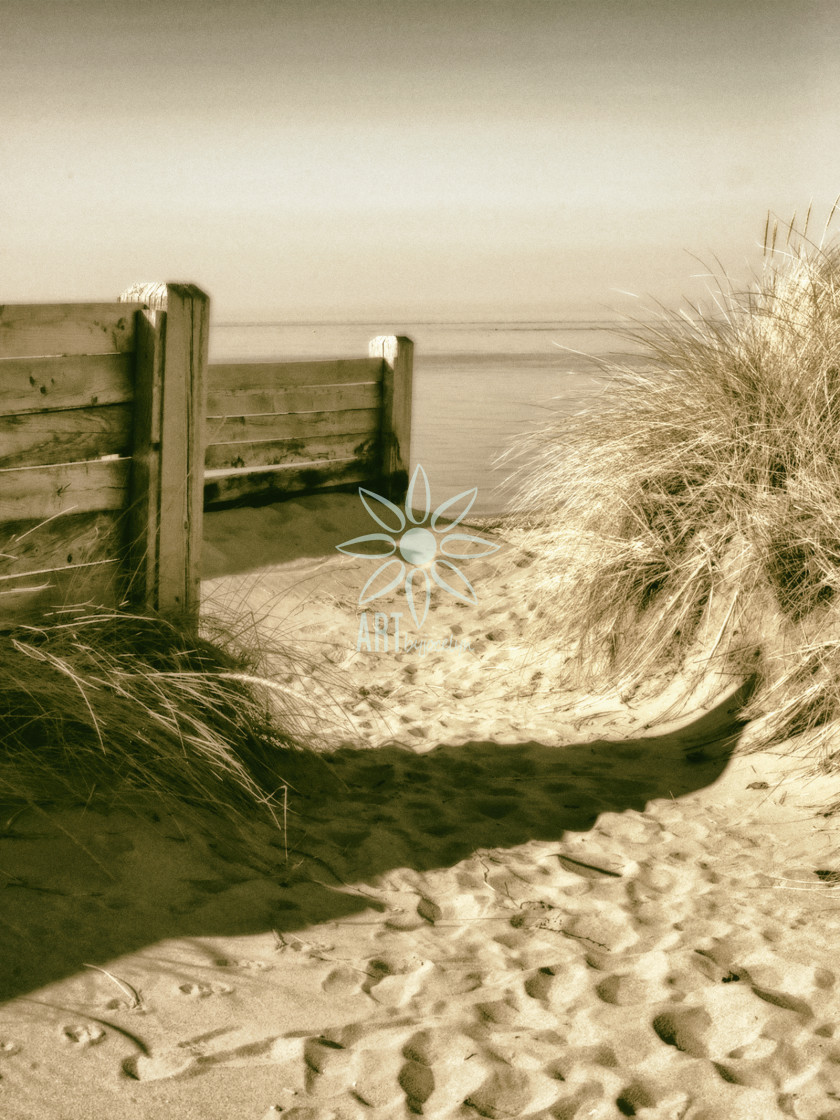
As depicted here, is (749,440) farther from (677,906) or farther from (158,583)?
(158,583)

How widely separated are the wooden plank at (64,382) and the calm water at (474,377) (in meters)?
2.39

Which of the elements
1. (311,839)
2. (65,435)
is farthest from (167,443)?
(311,839)

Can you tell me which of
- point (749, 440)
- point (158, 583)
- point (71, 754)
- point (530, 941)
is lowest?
point (530, 941)

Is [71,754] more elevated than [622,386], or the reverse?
[622,386]

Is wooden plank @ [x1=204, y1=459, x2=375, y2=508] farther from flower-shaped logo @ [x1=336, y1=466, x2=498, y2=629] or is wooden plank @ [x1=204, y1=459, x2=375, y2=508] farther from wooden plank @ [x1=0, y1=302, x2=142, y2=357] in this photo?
wooden plank @ [x1=0, y1=302, x2=142, y2=357]

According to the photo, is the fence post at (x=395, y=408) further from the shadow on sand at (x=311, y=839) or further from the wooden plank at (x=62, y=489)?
the wooden plank at (x=62, y=489)

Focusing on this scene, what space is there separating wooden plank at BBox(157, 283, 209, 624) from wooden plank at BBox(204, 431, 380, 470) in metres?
2.85

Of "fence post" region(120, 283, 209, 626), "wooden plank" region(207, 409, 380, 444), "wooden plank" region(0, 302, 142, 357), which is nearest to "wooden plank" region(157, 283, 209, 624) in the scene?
"fence post" region(120, 283, 209, 626)

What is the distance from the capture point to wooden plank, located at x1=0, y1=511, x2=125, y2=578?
3594 millimetres

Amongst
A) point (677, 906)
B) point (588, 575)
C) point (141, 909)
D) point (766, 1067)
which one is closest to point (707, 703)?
point (588, 575)

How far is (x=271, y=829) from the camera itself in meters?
3.34

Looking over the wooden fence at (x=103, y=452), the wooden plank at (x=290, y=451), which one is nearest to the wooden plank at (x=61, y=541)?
the wooden fence at (x=103, y=452)

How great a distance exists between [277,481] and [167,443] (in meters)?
3.55

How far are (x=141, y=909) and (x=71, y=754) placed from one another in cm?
62
